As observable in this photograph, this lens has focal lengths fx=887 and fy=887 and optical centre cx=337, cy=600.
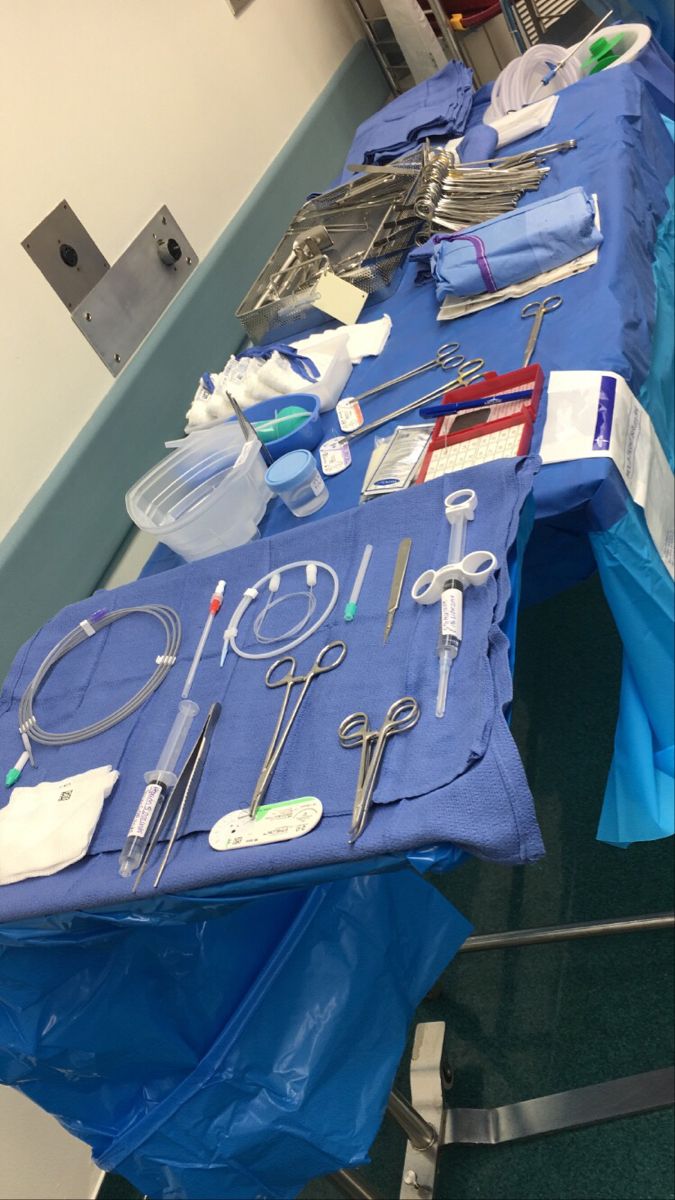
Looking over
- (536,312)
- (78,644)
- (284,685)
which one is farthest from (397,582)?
(536,312)

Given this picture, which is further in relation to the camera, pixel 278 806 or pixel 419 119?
pixel 419 119

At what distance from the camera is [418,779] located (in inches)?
33.3

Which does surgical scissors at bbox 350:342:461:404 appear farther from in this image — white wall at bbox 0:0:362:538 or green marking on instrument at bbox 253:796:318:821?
green marking on instrument at bbox 253:796:318:821

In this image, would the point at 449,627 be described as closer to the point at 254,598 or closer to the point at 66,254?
the point at 254,598

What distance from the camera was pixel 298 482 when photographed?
4.34ft

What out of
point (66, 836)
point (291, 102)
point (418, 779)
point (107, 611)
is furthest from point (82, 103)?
point (418, 779)

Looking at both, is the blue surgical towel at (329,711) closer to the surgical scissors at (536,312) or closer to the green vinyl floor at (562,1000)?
the surgical scissors at (536,312)

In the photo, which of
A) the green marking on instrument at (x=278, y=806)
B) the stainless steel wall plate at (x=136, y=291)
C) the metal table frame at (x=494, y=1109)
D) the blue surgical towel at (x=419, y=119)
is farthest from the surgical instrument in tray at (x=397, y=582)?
the blue surgical towel at (x=419, y=119)

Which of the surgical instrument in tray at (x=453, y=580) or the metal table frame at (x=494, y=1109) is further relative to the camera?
the metal table frame at (x=494, y=1109)

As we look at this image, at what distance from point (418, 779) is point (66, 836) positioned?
432mm

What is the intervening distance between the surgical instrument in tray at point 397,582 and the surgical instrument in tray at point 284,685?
0.06 meters

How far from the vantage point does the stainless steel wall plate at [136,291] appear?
1858mm

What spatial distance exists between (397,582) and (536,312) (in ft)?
2.16

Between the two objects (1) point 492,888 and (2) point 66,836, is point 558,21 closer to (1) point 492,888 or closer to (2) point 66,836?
(1) point 492,888
